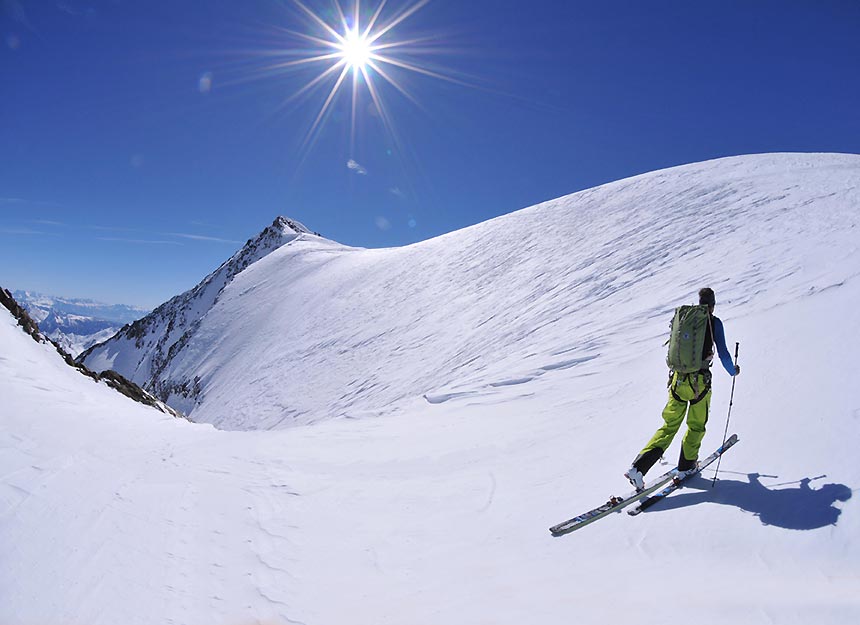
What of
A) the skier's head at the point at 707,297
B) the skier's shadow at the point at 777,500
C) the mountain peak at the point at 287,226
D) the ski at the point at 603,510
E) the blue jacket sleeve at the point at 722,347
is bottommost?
the skier's shadow at the point at 777,500

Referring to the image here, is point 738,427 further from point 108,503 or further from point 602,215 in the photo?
point 602,215

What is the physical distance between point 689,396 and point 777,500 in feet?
3.68

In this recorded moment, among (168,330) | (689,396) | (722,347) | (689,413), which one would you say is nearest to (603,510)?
(689,413)

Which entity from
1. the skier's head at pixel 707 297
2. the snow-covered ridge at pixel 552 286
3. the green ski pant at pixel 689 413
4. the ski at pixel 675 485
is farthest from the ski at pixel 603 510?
the snow-covered ridge at pixel 552 286

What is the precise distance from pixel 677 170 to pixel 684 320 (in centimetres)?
2338

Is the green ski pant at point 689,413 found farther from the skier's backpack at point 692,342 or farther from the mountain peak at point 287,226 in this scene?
the mountain peak at point 287,226

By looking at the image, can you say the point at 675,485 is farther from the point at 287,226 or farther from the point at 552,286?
the point at 287,226

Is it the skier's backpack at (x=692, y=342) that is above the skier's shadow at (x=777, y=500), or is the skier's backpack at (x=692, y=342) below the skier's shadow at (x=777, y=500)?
above

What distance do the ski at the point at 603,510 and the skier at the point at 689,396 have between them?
0.34 ft

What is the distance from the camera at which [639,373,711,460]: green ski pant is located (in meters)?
4.44

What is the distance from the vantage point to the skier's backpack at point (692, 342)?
4426mm

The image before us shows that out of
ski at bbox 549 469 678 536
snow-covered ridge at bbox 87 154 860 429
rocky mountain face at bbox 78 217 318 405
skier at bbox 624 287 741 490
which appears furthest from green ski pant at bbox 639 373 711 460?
A: rocky mountain face at bbox 78 217 318 405

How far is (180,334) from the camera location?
2653 inches

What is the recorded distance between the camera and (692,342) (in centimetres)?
448
